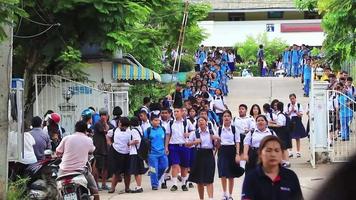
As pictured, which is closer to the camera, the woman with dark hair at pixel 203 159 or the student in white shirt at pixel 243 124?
the woman with dark hair at pixel 203 159

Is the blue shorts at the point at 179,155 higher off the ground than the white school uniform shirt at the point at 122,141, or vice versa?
the white school uniform shirt at the point at 122,141

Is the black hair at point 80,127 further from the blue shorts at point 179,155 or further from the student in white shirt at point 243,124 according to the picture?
the blue shorts at point 179,155

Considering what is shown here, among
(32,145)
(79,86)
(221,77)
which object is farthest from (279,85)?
(32,145)

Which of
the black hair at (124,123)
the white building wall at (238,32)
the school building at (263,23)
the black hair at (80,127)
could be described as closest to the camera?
the black hair at (80,127)

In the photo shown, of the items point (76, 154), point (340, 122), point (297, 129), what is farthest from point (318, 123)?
point (76, 154)

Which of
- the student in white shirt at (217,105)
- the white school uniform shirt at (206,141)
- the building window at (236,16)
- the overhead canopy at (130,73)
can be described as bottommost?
the white school uniform shirt at (206,141)

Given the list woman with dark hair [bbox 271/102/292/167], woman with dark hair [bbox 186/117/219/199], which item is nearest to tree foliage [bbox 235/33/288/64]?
woman with dark hair [bbox 271/102/292/167]

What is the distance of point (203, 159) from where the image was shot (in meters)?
12.4

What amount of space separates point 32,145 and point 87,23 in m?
5.20

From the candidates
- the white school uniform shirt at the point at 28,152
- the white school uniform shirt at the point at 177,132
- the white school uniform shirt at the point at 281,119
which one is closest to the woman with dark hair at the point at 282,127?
the white school uniform shirt at the point at 281,119

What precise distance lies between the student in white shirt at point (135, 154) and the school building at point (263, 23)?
114ft

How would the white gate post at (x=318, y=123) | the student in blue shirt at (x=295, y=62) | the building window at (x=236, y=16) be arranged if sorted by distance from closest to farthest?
the white gate post at (x=318, y=123) < the student in blue shirt at (x=295, y=62) < the building window at (x=236, y=16)

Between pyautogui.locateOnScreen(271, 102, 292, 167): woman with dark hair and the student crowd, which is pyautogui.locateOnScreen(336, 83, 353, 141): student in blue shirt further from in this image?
pyautogui.locateOnScreen(271, 102, 292, 167): woman with dark hair

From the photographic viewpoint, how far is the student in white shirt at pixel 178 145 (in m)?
14.1
